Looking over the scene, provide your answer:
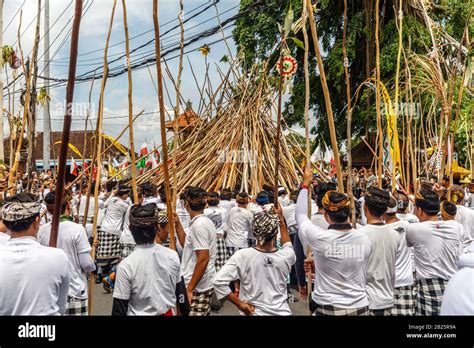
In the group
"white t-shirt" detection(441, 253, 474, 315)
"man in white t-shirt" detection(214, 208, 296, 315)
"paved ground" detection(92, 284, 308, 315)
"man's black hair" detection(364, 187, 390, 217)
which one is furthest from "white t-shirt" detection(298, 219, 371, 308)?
"paved ground" detection(92, 284, 308, 315)

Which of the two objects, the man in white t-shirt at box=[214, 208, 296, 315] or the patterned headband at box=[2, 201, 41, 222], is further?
the man in white t-shirt at box=[214, 208, 296, 315]

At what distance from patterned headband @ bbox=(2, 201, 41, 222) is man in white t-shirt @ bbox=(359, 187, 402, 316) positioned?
2037mm

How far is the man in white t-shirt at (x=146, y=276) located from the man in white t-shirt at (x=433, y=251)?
197 cm

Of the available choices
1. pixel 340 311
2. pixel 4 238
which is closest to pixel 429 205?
pixel 340 311

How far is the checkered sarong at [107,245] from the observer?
6074 millimetres

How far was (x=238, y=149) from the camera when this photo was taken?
847 cm

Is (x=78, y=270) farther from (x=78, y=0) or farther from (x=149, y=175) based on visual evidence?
(x=149, y=175)

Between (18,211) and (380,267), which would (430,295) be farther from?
(18,211)

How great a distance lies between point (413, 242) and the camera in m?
3.56

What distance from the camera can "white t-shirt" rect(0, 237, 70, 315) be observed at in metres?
2.11

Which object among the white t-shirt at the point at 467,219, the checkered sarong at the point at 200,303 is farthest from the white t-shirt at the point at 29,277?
the white t-shirt at the point at 467,219

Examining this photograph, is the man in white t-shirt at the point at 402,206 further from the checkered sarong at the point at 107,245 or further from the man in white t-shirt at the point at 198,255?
the checkered sarong at the point at 107,245

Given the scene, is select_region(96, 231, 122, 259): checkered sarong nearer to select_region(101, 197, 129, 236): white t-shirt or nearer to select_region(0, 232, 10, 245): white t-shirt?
select_region(101, 197, 129, 236): white t-shirt
